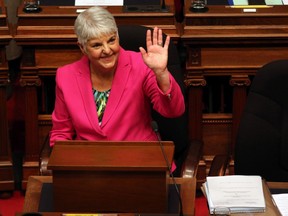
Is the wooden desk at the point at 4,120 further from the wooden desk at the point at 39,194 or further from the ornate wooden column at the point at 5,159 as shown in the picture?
the wooden desk at the point at 39,194

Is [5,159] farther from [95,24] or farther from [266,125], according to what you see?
[266,125]

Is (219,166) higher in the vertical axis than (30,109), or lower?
higher

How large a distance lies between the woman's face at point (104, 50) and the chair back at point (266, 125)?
0.52 meters

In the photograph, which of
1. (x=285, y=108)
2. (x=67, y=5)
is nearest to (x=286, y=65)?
(x=285, y=108)

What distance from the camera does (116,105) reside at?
108 inches

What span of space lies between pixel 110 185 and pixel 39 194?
33 centimetres

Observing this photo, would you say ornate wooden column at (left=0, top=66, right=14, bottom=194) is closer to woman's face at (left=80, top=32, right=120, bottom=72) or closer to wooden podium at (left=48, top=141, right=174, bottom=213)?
woman's face at (left=80, top=32, right=120, bottom=72)

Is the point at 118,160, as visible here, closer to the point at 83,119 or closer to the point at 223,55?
the point at 83,119

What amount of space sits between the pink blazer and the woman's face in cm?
8

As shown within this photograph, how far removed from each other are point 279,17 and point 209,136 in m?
0.70

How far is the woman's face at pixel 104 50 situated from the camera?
105 inches

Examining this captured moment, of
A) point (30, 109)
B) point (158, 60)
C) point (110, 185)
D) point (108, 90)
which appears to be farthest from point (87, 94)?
point (30, 109)

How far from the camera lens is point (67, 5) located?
3.65 m

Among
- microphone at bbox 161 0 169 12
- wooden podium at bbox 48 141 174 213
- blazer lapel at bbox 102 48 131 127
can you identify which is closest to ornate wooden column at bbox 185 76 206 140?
microphone at bbox 161 0 169 12
